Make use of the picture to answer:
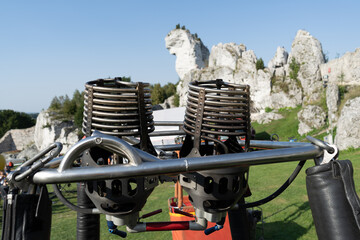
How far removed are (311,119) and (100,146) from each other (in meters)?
33.7

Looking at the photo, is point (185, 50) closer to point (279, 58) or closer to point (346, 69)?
point (279, 58)

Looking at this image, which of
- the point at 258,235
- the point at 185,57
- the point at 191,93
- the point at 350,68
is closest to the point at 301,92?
the point at 350,68

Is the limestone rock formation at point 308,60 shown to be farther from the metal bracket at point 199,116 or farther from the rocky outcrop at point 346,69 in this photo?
the metal bracket at point 199,116

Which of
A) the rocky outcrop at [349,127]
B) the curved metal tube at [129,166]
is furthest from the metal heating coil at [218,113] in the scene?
the rocky outcrop at [349,127]

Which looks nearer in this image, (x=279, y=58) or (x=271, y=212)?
(x=271, y=212)

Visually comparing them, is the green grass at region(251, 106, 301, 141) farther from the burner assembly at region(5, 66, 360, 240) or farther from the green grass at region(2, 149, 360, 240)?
the burner assembly at region(5, 66, 360, 240)

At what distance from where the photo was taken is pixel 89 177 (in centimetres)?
109

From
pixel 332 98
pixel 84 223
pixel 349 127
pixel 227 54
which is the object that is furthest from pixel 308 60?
pixel 84 223

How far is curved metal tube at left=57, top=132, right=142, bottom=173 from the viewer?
1088mm

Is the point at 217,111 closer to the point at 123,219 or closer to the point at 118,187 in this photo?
the point at 118,187

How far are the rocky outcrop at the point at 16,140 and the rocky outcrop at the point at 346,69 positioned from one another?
55285 mm

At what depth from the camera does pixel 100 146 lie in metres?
1.11

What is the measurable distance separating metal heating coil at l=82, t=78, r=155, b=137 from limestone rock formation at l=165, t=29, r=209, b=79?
2714 inches

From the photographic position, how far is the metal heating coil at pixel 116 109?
1338 millimetres
